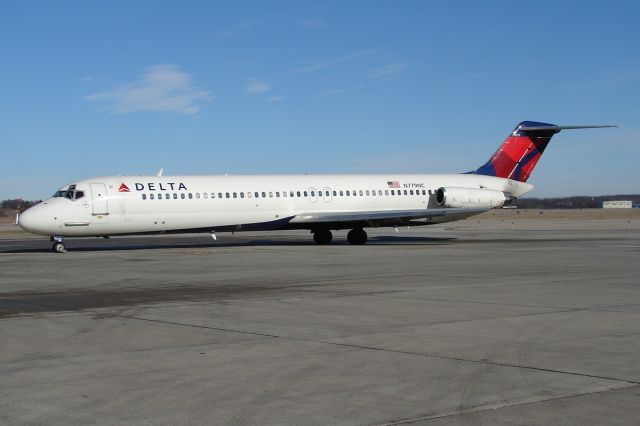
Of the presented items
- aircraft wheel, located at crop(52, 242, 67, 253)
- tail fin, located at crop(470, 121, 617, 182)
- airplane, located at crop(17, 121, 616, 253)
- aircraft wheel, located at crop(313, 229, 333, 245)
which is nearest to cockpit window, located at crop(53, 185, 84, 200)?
airplane, located at crop(17, 121, 616, 253)

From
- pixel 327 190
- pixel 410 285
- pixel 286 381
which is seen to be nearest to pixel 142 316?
pixel 286 381

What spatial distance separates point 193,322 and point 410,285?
5.83m

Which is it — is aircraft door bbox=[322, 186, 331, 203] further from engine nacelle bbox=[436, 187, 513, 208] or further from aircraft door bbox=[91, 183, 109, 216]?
aircraft door bbox=[91, 183, 109, 216]

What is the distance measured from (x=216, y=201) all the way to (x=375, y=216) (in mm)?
6720

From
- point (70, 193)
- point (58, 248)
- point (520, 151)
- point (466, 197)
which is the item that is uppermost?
point (520, 151)

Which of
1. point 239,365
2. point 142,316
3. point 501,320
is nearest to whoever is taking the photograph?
point 239,365

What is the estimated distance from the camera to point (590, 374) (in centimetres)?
691

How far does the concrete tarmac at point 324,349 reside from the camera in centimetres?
593

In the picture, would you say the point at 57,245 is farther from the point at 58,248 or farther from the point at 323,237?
the point at 323,237

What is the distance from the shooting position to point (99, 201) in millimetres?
28516

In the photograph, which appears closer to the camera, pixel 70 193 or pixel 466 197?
pixel 70 193

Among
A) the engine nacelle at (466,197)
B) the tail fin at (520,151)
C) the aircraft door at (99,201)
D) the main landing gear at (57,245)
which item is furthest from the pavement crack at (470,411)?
the tail fin at (520,151)

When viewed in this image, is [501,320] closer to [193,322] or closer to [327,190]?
[193,322]

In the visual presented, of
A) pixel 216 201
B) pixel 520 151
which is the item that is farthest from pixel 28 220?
pixel 520 151
